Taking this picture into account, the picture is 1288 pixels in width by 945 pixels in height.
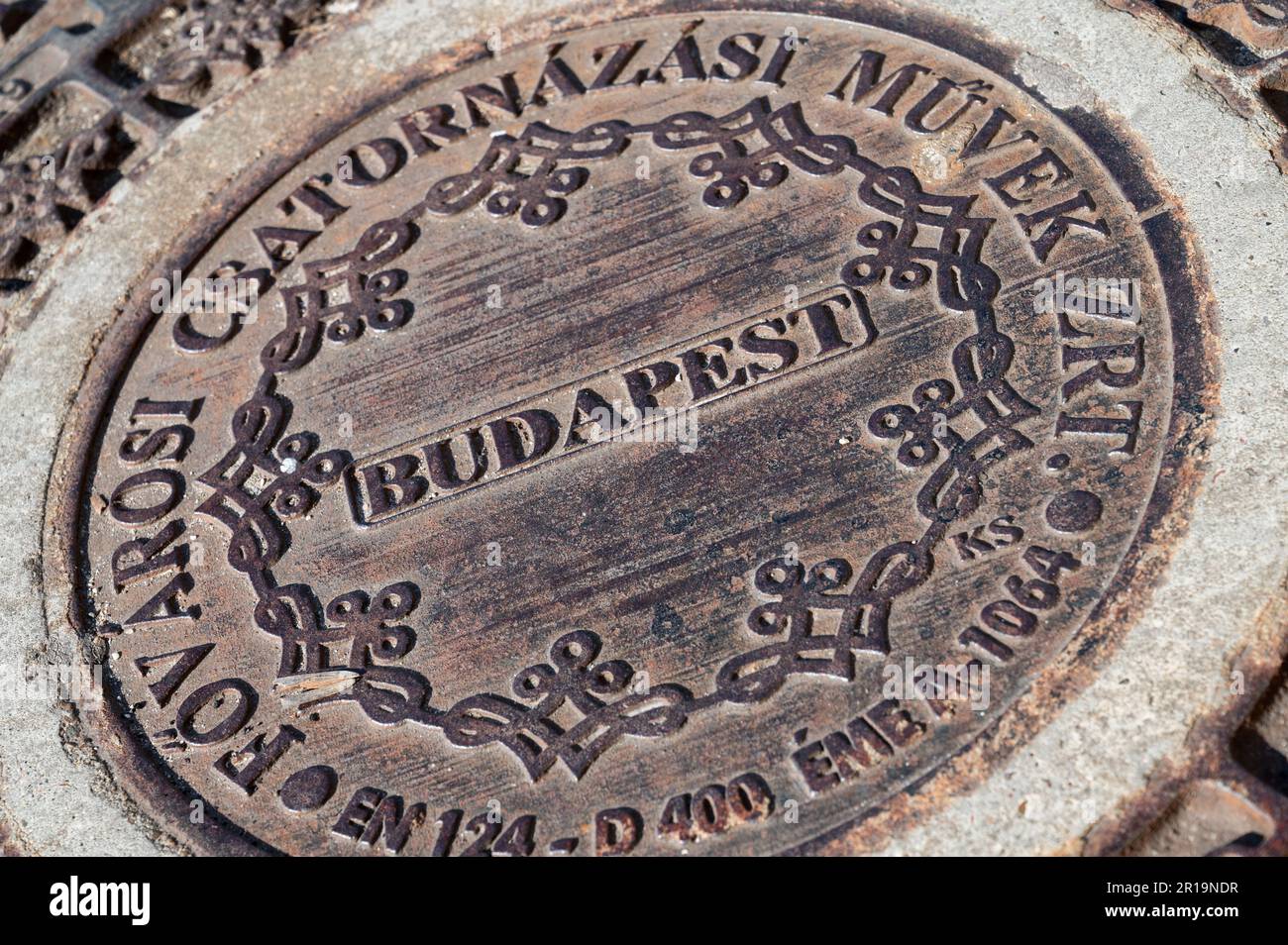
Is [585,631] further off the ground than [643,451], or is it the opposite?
[643,451]

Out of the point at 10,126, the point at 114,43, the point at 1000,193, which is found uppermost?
the point at 114,43

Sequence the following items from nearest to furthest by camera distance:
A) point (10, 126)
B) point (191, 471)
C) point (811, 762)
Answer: point (811, 762)
point (191, 471)
point (10, 126)

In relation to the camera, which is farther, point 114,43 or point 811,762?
point 114,43

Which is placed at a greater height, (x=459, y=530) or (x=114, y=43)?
(x=114, y=43)

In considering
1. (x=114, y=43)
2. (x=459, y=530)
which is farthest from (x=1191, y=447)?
(x=114, y=43)

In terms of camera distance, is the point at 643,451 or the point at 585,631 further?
the point at 643,451
